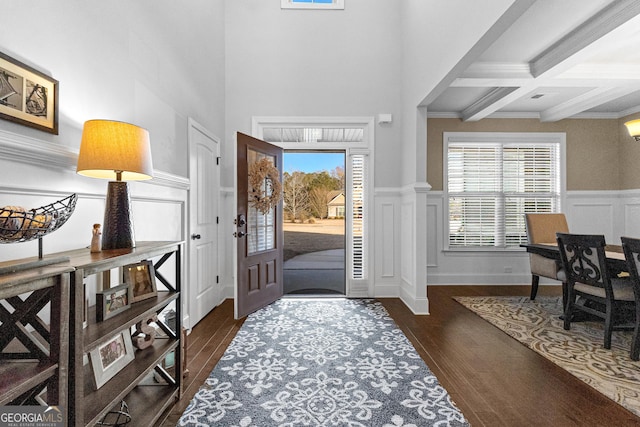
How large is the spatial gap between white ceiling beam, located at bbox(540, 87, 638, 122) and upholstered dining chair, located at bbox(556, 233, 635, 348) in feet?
8.03

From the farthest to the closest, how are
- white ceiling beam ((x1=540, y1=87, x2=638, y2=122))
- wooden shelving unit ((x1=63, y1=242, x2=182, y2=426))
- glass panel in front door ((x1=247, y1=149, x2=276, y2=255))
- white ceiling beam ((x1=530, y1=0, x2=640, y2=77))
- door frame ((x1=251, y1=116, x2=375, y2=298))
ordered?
1. door frame ((x1=251, y1=116, x2=375, y2=298))
2. white ceiling beam ((x1=540, y1=87, x2=638, y2=122))
3. glass panel in front door ((x1=247, y1=149, x2=276, y2=255))
4. white ceiling beam ((x1=530, y1=0, x2=640, y2=77))
5. wooden shelving unit ((x1=63, y1=242, x2=182, y2=426))

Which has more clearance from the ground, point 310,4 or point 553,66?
point 310,4

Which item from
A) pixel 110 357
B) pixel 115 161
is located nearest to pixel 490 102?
pixel 115 161

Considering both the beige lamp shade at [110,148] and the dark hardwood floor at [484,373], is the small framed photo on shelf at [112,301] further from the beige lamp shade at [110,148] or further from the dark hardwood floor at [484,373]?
the dark hardwood floor at [484,373]

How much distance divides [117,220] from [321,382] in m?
1.64

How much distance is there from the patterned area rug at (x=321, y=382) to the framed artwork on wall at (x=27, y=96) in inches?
66.7

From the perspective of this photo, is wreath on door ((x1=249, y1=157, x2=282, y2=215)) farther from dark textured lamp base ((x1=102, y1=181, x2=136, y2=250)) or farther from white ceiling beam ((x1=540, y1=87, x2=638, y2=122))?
white ceiling beam ((x1=540, y1=87, x2=638, y2=122))

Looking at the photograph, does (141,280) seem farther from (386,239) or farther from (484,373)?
(386,239)

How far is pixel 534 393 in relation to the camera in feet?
6.79

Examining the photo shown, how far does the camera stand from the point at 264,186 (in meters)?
3.94

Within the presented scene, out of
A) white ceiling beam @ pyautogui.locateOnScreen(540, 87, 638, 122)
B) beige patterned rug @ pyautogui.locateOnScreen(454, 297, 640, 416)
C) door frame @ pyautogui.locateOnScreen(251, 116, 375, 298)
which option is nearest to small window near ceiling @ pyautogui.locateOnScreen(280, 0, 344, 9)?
door frame @ pyautogui.locateOnScreen(251, 116, 375, 298)

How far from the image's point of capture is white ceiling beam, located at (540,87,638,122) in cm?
407

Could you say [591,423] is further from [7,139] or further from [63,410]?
[7,139]

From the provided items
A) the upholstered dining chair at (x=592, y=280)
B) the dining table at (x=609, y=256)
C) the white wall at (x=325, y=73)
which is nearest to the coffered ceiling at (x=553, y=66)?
the white wall at (x=325, y=73)
